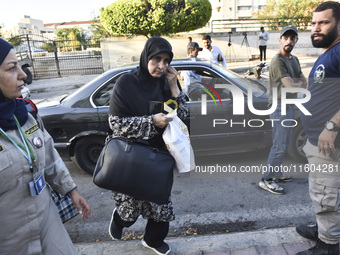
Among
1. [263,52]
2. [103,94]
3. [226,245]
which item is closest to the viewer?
[226,245]

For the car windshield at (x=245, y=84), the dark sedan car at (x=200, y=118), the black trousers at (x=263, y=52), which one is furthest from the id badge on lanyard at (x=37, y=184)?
the black trousers at (x=263, y=52)

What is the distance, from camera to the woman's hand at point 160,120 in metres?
1.98

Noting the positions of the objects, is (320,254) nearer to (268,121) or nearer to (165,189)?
(165,189)

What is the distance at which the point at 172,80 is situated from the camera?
2.20 meters

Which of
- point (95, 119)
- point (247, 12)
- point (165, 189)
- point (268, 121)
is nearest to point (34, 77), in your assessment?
point (95, 119)

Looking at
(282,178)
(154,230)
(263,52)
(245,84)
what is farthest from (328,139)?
(263,52)

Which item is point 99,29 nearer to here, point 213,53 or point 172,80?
point 213,53

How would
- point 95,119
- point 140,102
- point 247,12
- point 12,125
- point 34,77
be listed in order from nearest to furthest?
point 12,125 < point 140,102 < point 95,119 < point 34,77 < point 247,12

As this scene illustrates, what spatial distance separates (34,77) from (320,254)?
17259mm

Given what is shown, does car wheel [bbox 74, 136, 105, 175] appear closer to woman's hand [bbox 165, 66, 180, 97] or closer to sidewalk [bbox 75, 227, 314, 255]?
sidewalk [bbox 75, 227, 314, 255]

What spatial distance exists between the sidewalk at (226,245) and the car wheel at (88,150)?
1.63 meters

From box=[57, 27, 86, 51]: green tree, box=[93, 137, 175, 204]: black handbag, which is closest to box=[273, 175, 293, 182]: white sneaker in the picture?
box=[93, 137, 175, 204]: black handbag

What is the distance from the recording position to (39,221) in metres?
1.46

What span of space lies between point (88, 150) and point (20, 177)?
9.14 feet
